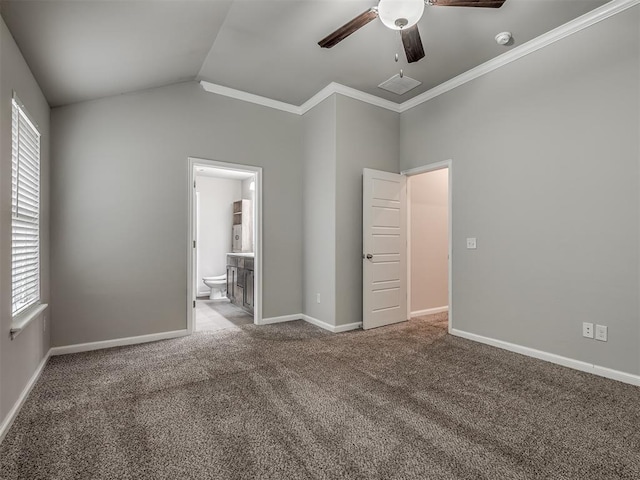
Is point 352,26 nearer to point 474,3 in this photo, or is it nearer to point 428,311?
point 474,3

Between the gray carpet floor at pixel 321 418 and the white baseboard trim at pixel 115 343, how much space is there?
12 cm

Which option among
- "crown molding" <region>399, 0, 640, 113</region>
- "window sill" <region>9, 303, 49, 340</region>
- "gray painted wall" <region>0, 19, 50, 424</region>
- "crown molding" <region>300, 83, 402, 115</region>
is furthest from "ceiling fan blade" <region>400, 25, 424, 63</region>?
"window sill" <region>9, 303, 49, 340</region>

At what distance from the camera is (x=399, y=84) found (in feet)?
13.1

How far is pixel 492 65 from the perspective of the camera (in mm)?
3488

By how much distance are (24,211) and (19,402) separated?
1321 mm

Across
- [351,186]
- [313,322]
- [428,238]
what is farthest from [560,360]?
[351,186]

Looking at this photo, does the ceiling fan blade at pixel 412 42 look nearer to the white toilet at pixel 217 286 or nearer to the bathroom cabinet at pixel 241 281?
the bathroom cabinet at pixel 241 281

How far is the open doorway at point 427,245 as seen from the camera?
4.76 metres

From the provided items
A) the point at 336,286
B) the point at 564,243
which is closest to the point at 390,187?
the point at 336,286

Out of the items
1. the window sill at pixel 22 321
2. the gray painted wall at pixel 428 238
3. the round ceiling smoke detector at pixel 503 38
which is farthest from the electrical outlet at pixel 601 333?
the window sill at pixel 22 321

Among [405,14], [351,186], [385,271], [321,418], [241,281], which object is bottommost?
[321,418]

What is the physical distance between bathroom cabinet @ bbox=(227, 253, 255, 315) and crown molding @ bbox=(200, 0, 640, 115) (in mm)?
2147

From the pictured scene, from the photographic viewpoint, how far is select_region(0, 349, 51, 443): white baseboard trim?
191 cm

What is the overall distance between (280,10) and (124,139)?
210 centimetres
